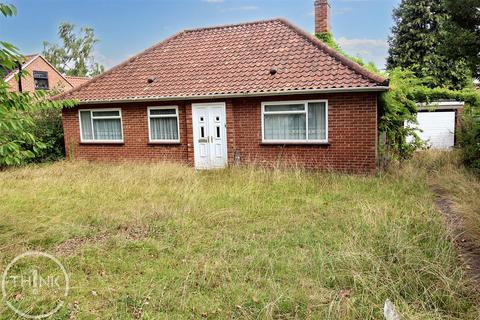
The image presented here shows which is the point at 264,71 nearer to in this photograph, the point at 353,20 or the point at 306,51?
the point at 306,51

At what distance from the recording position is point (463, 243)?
545 cm

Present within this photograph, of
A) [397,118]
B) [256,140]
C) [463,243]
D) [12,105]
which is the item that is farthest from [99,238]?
[397,118]

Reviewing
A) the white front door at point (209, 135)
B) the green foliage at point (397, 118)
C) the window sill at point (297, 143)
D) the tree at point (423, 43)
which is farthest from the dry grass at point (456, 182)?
the tree at point (423, 43)

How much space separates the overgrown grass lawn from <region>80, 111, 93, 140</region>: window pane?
227 inches

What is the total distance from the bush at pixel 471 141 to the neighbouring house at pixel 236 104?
104 inches

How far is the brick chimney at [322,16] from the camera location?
1552 cm

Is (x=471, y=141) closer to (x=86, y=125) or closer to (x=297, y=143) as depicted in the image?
(x=297, y=143)

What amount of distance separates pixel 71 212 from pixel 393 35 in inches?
1163

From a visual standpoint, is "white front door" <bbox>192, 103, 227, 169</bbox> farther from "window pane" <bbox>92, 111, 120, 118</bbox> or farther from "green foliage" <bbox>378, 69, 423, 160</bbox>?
"green foliage" <bbox>378, 69, 423, 160</bbox>

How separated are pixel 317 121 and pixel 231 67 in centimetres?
402

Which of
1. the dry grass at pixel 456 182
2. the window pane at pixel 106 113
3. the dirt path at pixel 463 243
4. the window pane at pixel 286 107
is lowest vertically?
the dirt path at pixel 463 243

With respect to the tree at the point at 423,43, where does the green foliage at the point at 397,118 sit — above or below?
below

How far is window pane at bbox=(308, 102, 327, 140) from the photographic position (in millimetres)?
12016

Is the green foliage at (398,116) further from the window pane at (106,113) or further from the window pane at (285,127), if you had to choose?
the window pane at (106,113)
